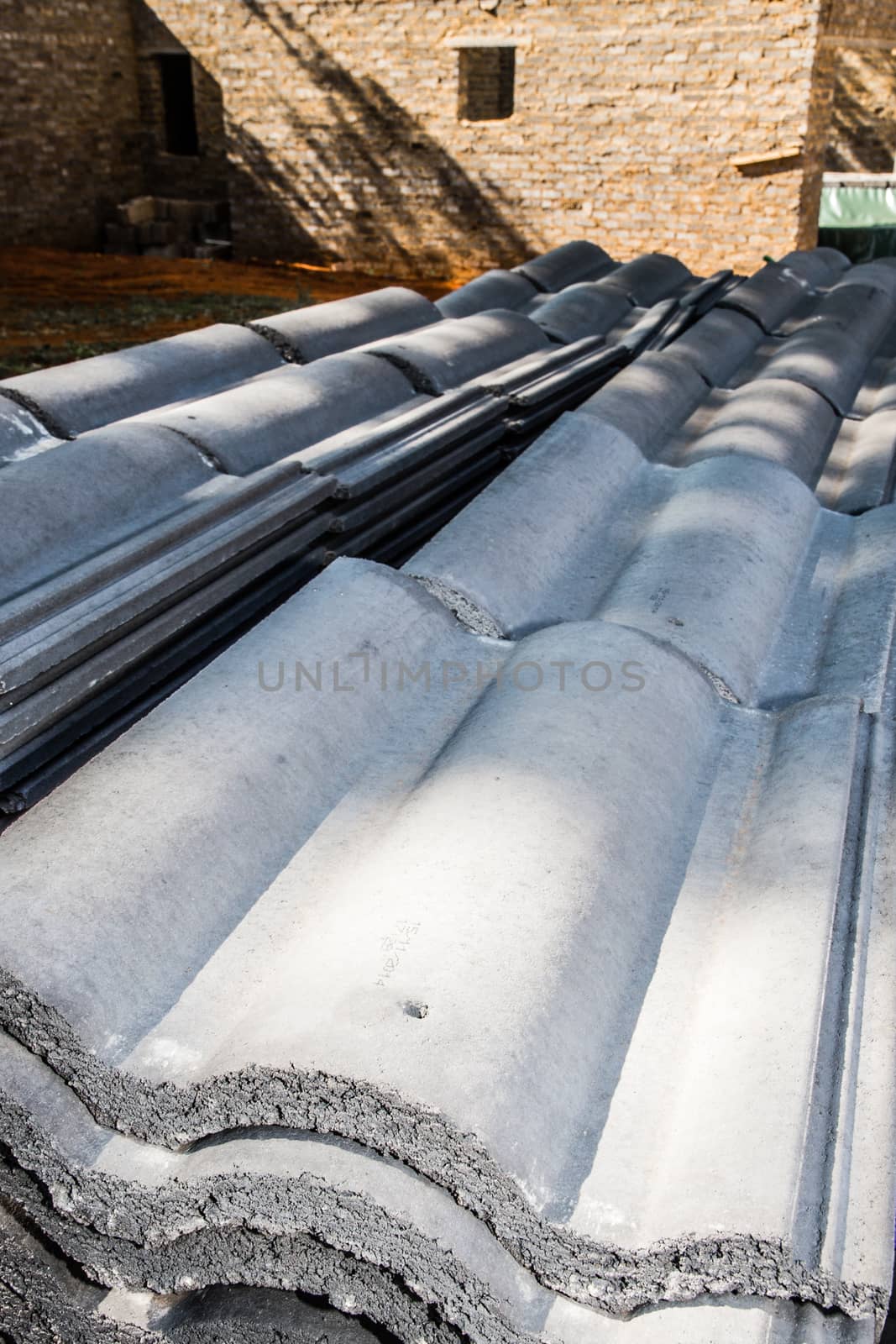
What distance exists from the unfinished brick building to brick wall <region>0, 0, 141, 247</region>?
1.2 inches

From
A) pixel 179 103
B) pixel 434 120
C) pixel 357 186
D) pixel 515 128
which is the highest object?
pixel 179 103

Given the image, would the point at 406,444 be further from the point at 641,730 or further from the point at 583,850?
the point at 583,850

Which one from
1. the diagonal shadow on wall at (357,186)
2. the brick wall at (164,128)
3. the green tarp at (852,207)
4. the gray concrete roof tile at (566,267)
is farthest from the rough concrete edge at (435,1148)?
the brick wall at (164,128)

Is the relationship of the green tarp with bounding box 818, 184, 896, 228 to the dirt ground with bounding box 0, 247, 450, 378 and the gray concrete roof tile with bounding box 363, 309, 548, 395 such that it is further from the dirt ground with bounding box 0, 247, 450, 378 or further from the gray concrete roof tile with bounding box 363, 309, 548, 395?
the gray concrete roof tile with bounding box 363, 309, 548, 395

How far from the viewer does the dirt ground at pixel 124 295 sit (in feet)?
34.9

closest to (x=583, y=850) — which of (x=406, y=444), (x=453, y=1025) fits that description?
(x=453, y=1025)

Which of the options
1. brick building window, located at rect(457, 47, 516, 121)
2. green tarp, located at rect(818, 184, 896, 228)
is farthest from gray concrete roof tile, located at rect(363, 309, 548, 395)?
brick building window, located at rect(457, 47, 516, 121)

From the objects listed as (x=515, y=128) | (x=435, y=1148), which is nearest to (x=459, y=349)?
(x=435, y=1148)

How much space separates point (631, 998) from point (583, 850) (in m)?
0.17

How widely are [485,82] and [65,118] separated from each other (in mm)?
5881

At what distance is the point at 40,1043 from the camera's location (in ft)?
3.56

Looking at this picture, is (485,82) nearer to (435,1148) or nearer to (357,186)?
(357,186)

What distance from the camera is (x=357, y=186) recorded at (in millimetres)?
14461

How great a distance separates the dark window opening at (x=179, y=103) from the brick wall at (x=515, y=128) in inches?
50.6
